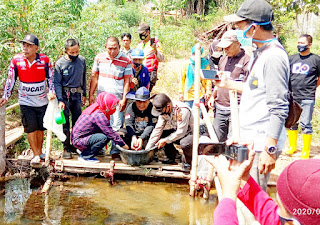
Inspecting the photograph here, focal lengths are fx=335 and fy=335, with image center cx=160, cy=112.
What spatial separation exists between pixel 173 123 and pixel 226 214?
357 cm

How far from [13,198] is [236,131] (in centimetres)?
336

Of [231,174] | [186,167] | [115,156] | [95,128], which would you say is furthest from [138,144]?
[231,174]

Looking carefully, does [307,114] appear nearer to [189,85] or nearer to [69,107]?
[189,85]

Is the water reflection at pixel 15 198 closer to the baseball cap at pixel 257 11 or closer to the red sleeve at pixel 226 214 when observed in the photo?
the red sleeve at pixel 226 214

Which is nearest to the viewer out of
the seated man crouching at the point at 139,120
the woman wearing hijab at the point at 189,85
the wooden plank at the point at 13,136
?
the seated man crouching at the point at 139,120

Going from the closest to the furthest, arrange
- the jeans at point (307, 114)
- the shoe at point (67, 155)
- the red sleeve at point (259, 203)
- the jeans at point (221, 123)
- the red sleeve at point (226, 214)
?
the red sleeve at point (226, 214)
the red sleeve at point (259, 203)
the jeans at point (221, 123)
the shoe at point (67, 155)
the jeans at point (307, 114)

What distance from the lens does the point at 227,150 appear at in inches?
72.2

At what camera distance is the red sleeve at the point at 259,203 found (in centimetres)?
177

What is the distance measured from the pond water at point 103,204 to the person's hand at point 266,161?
191 centimetres

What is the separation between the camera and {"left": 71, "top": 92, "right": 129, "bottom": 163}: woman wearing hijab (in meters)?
4.89

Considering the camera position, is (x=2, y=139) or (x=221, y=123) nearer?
(x=221, y=123)

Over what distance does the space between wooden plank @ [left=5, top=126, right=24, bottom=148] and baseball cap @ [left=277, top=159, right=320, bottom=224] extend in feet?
17.3

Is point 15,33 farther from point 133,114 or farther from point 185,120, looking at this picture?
point 185,120

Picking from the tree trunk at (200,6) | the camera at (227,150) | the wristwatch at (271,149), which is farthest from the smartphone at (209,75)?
the tree trunk at (200,6)
